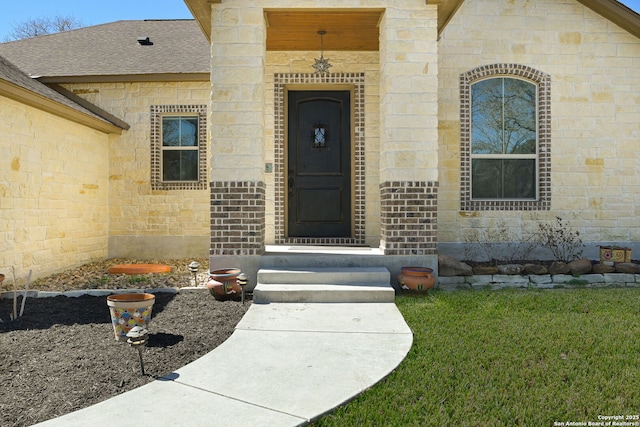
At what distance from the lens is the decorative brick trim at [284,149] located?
307 inches

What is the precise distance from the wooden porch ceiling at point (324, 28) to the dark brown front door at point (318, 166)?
81 centimetres

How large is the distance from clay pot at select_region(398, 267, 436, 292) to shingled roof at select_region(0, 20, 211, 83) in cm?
601

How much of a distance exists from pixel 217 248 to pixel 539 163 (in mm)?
5810

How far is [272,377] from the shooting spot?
3189 millimetres

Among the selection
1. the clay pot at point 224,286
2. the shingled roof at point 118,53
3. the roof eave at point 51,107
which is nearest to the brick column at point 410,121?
the clay pot at point 224,286

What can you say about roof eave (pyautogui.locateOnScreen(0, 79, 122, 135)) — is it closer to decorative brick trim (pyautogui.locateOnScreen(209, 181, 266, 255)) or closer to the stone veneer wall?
the stone veneer wall

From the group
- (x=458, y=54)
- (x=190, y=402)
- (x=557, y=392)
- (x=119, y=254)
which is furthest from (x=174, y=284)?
(x=458, y=54)

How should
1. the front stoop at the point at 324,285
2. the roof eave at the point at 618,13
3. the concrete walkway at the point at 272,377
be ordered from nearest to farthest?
1. the concrete walkway at the point at 272,377
2. the front stoop at the point at 324,285
3. the roof eave at the point at 618,13

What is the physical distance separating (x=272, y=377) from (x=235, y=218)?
3.35m

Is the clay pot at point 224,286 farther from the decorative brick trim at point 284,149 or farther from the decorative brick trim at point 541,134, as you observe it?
the decorative brick trim at point 541,134

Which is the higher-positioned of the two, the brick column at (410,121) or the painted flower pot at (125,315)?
the brick column at (410,121)

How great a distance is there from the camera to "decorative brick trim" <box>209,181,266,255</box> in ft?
20.4

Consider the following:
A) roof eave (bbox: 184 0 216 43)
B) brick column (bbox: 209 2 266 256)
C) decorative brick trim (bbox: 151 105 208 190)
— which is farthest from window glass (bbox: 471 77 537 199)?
decorative brick trim (bbox: 151 105 208 190)

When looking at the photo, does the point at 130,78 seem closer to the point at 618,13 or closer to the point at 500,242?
the point at 500,242
